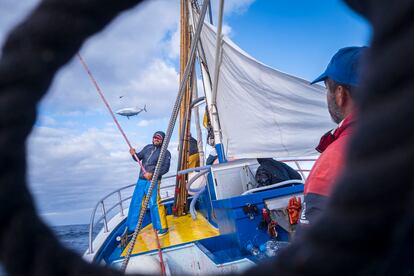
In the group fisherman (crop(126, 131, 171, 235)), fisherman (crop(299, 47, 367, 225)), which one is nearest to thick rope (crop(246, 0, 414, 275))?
fisherman (crop(299, 47, 367, 225))

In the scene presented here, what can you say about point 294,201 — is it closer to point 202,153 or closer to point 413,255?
point 413,255

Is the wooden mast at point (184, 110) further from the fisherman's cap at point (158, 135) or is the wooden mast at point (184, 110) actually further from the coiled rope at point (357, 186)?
the coiled rope at point (357, 186)

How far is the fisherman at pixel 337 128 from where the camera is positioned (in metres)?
1.31

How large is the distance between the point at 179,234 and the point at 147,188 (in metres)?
1.30

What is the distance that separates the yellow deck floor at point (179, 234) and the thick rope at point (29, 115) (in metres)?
3.89

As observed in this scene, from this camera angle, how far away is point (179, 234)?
15.6 feet

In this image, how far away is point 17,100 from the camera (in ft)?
1.07

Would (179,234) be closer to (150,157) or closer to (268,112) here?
(150,157)

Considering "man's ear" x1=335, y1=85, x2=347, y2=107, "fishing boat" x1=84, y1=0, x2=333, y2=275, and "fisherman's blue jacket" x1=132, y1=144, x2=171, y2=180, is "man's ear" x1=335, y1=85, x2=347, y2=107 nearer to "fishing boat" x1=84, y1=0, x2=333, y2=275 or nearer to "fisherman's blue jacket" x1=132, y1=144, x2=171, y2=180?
"fishing boat" x1=84, y1=0, x2=333, y2=275

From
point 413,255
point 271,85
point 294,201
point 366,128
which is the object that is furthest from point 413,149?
point 271,85

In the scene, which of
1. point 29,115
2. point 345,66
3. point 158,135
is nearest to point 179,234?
point 158,135

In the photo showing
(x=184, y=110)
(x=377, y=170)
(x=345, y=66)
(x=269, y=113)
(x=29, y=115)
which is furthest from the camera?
(x=184, y=110)

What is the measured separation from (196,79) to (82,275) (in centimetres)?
652

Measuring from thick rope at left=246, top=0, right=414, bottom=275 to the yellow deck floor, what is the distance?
4.04 meters
